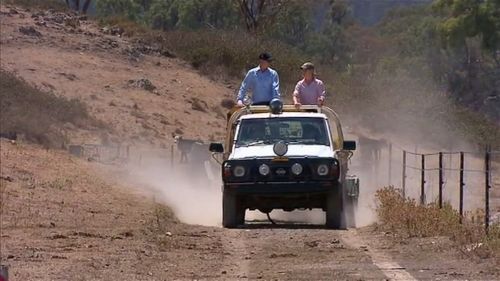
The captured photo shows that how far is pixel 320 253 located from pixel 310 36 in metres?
64.2

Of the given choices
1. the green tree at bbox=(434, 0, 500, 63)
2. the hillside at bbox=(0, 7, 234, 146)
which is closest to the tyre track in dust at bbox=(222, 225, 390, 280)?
the hillside at bbox=(0, 7, 234, 146)

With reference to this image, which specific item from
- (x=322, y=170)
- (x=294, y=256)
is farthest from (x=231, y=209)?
(x=294, y=256)

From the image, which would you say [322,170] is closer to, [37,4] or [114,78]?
[114,78]

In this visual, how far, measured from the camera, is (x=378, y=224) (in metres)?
16.8

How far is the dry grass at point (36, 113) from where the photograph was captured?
1101 inches

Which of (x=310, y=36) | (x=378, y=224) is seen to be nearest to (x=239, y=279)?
(x=378, y=224)

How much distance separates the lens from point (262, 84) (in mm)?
19031

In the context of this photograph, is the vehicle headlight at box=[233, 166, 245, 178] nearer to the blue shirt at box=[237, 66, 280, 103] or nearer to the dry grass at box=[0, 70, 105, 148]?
the blue shirt at box=[237, 66, 280, 103]

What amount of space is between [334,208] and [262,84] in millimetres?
3150

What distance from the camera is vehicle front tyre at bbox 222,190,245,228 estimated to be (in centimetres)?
1680

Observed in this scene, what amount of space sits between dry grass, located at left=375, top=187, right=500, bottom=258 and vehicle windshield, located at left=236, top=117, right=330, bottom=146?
136 centimetres

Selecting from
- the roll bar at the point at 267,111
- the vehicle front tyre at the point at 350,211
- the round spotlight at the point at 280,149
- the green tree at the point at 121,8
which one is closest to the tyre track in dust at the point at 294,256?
the round spotlight at the point at 280,149

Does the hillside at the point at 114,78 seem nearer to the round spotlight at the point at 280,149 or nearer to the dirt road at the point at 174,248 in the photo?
the dirt road at the point at 174,248

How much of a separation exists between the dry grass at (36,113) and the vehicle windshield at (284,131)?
36.0 feet
